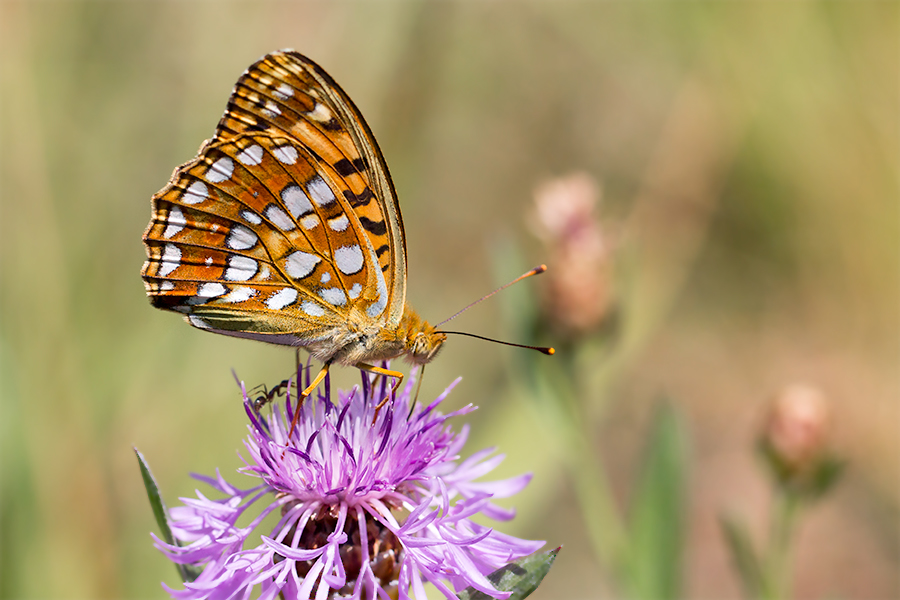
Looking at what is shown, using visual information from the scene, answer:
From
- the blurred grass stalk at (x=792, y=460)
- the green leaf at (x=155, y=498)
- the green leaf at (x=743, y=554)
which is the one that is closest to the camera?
the green leaf at (x=155, y=498)

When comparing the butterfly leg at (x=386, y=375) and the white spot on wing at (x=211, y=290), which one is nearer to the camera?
the butterfly leg at (x=386, y=375)

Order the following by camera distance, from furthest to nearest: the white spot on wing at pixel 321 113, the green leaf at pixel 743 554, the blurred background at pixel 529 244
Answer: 1. the blurred background at pixel 529 244
2. the green leaf at pixel 743 554
3. the white spot on wing at pixel 321 113

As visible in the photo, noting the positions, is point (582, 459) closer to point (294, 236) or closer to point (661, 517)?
point (661, 517)

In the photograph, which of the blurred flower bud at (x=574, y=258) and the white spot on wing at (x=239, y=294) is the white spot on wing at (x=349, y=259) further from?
the blurred flower bud at (x=574, y=258)

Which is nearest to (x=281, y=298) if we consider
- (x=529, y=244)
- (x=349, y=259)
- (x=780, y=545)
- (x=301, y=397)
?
(x=349, y=259)

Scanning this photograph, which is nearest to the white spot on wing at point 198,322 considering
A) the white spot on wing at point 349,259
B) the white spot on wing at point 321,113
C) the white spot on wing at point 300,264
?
the white spot on wing at point 300,264

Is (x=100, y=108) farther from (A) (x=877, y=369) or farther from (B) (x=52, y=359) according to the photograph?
(A) (x=877, y=369)

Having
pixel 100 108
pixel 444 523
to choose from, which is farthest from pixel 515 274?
pixel 100 108
